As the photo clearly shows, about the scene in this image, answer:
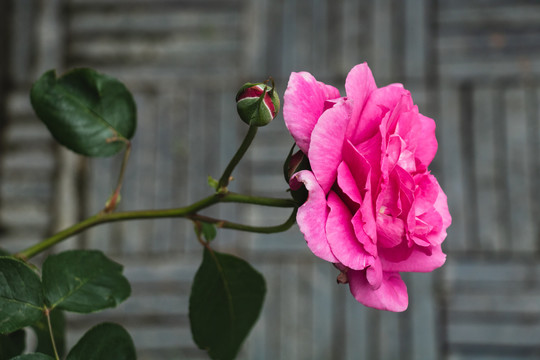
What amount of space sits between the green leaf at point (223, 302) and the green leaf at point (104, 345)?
2.0 inches

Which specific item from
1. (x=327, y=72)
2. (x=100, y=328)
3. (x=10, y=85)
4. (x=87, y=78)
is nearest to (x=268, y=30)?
(x=327, y=72)

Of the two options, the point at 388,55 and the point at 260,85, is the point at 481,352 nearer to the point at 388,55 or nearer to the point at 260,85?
the point at 388,55

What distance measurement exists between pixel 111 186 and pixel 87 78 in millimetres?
873

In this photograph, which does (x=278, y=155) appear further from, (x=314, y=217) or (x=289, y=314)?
(x=314, y=217)

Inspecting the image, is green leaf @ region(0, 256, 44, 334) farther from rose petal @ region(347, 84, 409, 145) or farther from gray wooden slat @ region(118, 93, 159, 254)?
gray wooden slat @ region(118, 93, 159, 254)

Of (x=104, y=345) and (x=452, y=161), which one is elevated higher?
(x=452, y=161)

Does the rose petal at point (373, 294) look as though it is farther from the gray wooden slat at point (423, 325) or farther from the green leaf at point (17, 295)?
the gray wooden slat at point (423, 325)

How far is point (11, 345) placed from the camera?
32cm

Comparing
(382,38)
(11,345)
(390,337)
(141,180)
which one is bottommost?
(390,337)

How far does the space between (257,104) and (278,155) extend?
93 cm

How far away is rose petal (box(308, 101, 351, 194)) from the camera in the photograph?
9.8 inches

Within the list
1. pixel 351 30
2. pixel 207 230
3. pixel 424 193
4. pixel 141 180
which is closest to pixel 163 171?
pixel 141 180

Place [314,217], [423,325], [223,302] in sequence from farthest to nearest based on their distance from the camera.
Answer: [423,325] → [223,302] → [314,217]

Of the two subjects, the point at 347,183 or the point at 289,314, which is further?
the point at 289,314
